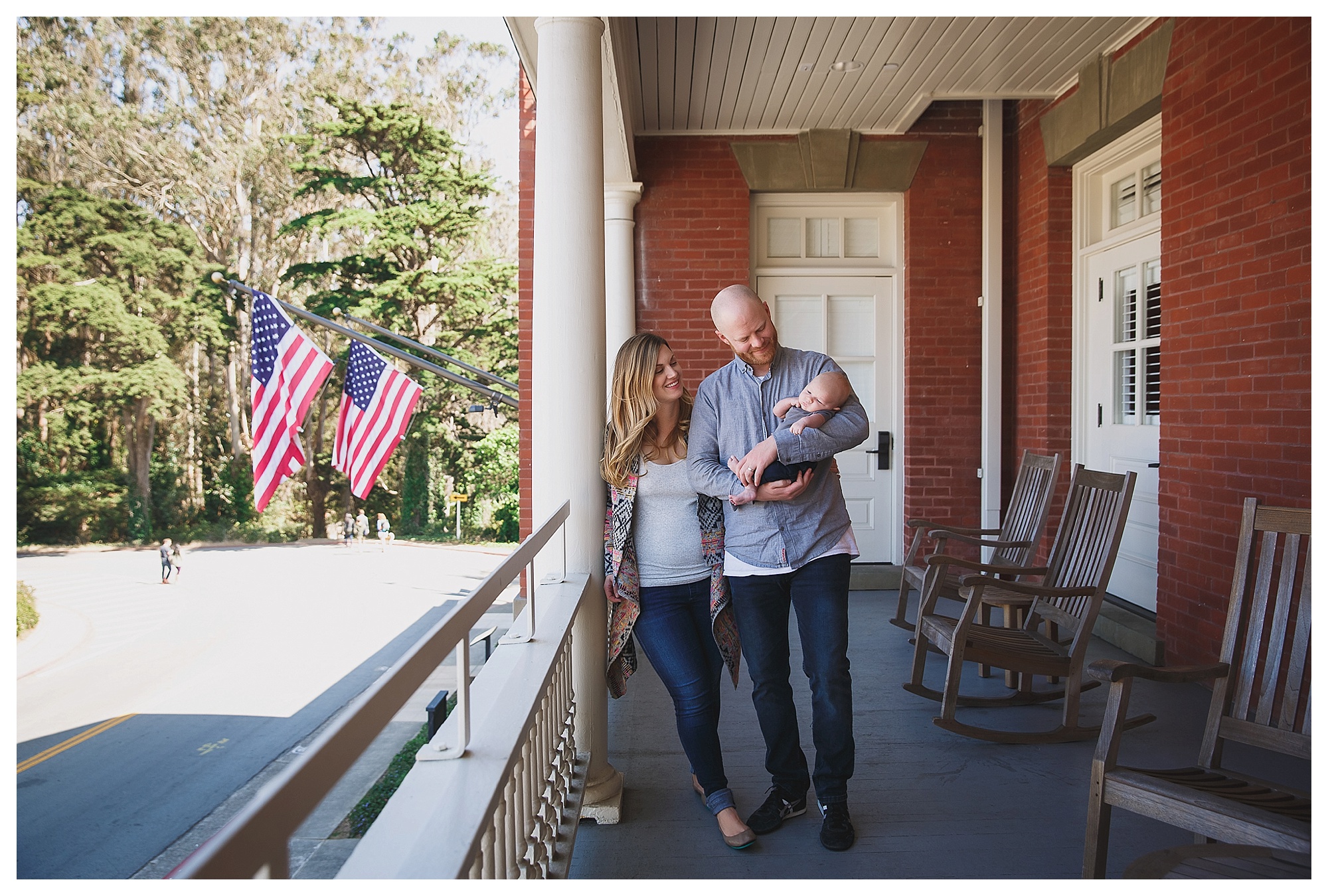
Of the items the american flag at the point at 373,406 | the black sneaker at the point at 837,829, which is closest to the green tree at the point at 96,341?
the american flag at the point at 373,406

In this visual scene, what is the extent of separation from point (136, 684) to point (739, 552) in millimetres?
11078

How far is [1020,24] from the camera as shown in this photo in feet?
14.4

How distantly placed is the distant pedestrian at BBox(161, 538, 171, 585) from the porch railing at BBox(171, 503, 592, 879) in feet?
54.4

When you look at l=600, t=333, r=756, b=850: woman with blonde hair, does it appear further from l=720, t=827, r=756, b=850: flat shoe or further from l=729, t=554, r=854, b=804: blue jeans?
l=729, t=554, r=854, b=804: blue jeans

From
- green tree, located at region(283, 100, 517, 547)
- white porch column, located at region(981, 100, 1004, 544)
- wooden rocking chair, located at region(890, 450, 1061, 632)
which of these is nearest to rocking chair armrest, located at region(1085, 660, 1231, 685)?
wooden rocking chair, located at region(890, 450, 1061, 632)

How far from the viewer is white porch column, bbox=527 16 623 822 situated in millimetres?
2568

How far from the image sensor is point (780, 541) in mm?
2367

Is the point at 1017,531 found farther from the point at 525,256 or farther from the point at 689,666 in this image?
the point at 525,256

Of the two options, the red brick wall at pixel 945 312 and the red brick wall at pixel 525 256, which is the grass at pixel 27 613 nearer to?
the red brick wall at pixel 525 256

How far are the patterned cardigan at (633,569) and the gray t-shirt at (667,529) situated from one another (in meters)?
0.02

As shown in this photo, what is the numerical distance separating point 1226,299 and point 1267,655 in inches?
78.3

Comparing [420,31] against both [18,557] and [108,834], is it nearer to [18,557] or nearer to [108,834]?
[18,557]

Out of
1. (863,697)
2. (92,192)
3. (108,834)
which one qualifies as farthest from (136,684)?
(92,192)

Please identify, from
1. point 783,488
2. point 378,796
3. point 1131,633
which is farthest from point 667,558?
point 378,796
